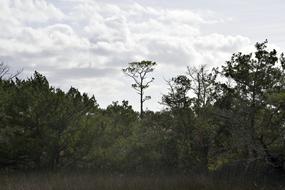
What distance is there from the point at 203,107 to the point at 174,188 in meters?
6.04

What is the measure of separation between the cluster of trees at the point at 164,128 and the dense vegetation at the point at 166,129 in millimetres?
37

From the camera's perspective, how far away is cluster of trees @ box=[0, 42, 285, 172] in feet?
54.3

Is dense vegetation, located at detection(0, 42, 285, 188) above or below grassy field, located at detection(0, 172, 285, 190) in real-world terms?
above

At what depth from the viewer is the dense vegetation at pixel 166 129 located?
16.6 meters

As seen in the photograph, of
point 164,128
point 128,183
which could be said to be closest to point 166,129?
point 164,128

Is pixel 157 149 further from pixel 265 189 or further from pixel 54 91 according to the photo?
pixel 265 189

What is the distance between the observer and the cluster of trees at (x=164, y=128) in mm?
16547

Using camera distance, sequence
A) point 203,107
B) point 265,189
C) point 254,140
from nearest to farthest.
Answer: point 265,189 < point 254,140 < point 203,107

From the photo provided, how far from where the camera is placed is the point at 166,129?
2169cm

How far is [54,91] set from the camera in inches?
789

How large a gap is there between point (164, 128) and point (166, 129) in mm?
104

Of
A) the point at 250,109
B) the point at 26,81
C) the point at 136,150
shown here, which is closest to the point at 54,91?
the point at 26,81

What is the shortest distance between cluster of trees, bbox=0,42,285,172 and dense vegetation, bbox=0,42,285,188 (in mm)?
37

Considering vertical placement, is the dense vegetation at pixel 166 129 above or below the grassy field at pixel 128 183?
above
